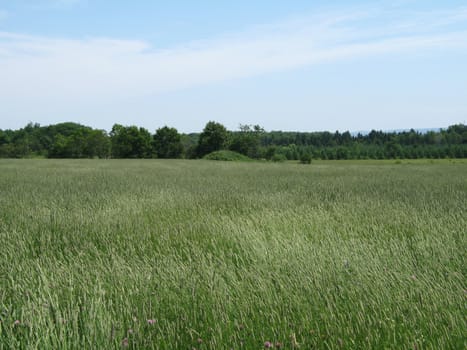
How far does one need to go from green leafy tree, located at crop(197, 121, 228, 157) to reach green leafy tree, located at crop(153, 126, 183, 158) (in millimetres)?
7098

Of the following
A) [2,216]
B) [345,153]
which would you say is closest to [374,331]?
[2,216]

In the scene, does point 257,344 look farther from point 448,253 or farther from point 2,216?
point 2,216

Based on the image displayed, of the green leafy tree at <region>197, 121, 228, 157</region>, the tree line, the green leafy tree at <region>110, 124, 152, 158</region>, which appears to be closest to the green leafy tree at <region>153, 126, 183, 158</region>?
the tree line

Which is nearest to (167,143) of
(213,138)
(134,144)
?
(134,144)

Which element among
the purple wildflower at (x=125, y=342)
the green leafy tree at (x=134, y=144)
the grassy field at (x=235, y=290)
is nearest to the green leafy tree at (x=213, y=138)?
the green leafy tree at (x=134, y=144)

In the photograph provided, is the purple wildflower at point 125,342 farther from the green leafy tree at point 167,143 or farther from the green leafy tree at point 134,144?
the green leafy tree at point 134,144

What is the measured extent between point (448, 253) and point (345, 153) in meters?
63.2

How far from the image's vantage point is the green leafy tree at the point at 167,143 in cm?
6692

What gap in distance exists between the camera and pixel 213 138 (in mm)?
61125

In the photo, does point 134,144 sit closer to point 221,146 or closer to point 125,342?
point 221,146

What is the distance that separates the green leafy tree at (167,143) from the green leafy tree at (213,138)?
710 centimetres

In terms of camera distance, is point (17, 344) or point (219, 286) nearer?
point (17, 344)

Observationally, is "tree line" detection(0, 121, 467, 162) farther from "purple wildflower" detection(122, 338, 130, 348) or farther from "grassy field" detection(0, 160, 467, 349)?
"purple wildflower" detection(122, 338, 130, 348)

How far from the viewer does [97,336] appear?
A: 1897 mm
